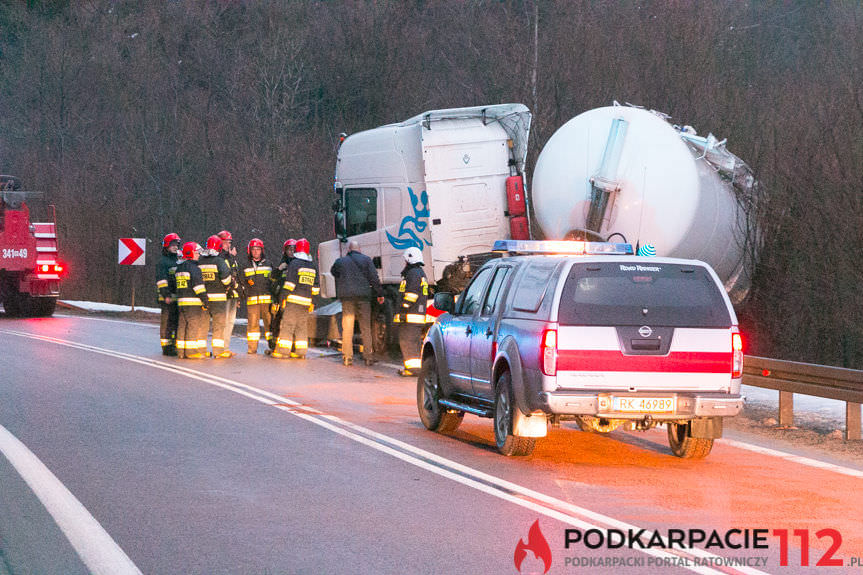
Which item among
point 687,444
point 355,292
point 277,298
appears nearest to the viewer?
point 687,444

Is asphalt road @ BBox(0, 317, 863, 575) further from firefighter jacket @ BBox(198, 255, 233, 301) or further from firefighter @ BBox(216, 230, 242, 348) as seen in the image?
firefighter @ BBox(216, 230, 242, 348)

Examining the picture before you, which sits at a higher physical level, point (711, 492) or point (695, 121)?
point (695, 121)

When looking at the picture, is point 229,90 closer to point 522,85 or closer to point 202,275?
point 522,85

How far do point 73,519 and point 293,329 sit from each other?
12.9 metres

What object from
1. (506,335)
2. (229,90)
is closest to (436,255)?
(506,335)

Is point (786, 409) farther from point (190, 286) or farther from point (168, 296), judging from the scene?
point (168, 296)

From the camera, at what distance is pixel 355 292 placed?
20.0 meters

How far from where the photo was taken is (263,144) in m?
51.0

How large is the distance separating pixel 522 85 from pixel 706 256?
1797 centimetres

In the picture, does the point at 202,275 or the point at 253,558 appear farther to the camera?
the point at 202,275

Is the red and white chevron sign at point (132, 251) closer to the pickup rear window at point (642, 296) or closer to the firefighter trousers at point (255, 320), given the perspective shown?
the firefighter trousers at point (255, 320)

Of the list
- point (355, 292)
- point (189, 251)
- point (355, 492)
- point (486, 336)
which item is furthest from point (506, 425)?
point (189, 251)

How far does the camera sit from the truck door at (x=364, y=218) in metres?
21.5

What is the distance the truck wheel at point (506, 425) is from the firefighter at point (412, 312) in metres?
7.39
